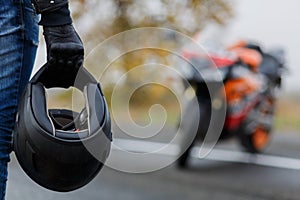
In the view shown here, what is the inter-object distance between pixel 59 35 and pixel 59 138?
0.25 metres

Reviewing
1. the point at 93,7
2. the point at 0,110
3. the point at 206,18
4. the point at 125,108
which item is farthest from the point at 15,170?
the point at 0,110

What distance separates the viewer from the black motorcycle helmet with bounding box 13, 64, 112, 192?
1.77m

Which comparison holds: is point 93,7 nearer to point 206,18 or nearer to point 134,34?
point 134,34

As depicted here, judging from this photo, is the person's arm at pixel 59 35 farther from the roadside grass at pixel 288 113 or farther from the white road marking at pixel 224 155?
the roadside grass at pixel 288 113

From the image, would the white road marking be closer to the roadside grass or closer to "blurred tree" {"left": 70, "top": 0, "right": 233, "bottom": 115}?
"blurred tree" {"left": 70, "top": 0, "right": 233, "bottom": 115}

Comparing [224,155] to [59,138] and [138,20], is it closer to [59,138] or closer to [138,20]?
[138,20]

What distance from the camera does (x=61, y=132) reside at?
1796 millimetres

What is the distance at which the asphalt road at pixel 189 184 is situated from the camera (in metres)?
4.08

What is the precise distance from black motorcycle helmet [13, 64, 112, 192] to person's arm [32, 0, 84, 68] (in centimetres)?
4

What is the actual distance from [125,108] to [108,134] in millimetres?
3238

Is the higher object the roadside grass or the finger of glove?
the finger of glove

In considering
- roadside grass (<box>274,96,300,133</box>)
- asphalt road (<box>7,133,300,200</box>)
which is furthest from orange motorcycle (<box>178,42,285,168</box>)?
roadside grass (<box>274,96,300,133</box>)

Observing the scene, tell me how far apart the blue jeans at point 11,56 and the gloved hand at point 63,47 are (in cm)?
8

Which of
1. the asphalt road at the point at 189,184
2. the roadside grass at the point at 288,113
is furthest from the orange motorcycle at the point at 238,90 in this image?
the roadside grass at the point at 288,113
